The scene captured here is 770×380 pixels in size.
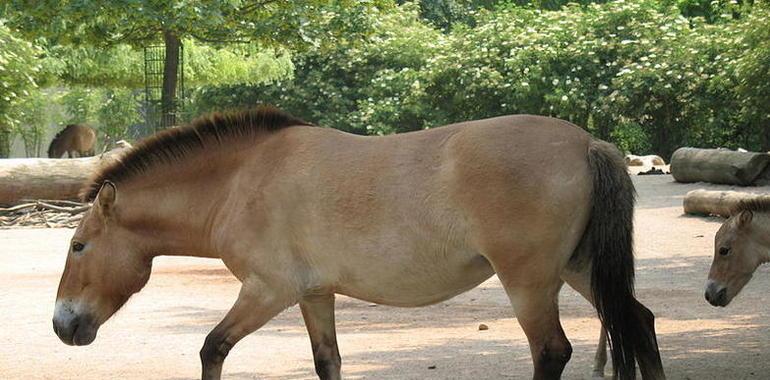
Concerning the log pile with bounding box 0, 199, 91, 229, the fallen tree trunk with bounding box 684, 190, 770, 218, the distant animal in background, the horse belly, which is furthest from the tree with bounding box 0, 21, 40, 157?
the horse belly

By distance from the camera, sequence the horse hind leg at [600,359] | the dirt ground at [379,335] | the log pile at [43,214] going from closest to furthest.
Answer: the horse hind leg at [600,359] < the dirt ground at [379,335] < the log pile at [43,214]

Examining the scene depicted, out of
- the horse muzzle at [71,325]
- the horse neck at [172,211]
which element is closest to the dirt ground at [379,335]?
the horse muzzle at [71,325]

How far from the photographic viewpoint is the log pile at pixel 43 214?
1967 cm

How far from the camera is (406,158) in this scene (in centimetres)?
636

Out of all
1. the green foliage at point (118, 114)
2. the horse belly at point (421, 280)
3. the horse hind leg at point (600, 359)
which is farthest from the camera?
the green foliage at point (118, 114)

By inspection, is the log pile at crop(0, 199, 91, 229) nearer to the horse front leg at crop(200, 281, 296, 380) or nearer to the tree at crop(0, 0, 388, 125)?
the tree at crop(0, 0, 388, 125)

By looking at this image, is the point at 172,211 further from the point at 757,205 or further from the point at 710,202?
the point at 710,202

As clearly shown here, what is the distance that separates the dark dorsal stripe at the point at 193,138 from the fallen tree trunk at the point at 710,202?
11017 mm

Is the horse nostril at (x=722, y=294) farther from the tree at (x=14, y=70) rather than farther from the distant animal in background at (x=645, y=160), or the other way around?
the tree at (x=14, y=70)

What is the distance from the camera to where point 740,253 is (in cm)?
883

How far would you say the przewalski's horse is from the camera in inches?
236

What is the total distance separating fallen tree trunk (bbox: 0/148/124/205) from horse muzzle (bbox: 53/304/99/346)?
44.9 ft

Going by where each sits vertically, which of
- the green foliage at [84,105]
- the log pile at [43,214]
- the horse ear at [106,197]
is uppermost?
the horse ear at [106,197]

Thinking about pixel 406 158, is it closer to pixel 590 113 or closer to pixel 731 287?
pixel 731 287
